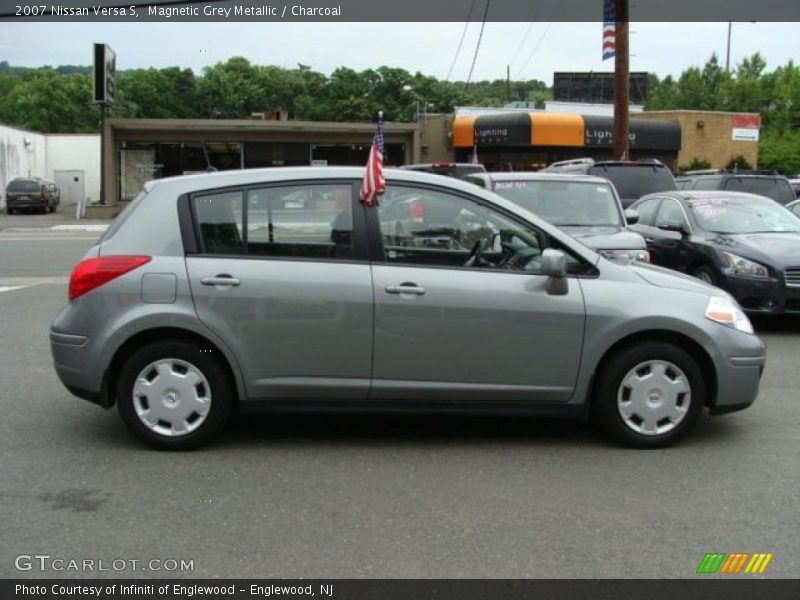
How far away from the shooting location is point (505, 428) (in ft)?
18.3

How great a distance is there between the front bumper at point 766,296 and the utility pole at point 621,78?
10786 millimetres

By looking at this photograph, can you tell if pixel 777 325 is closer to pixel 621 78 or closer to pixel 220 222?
pixel 220 222

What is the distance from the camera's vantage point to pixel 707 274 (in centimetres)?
929

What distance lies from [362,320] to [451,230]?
2.72 ft

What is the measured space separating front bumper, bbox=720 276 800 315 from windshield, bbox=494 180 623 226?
1639 mm

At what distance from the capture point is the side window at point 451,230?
5070 mm

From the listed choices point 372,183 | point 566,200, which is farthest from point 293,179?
point 566,200

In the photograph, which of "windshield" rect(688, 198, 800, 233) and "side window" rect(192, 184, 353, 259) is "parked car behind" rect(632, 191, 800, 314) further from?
"side window" rect(192, 184, 353, 259)

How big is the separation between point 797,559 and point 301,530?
2.31 meters

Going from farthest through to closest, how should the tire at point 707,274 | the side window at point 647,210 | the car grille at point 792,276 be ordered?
the side window at point 647,210
the tire at point 707,274
the car grille at point 792,276

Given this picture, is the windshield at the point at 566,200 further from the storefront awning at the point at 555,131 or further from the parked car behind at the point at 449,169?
the storefront awning at the point at 555,131

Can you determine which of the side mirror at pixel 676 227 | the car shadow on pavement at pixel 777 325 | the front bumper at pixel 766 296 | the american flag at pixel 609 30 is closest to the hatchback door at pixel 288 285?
the front bumper at pixel 766 296

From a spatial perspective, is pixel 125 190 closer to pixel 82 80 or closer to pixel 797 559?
pixel 797 559

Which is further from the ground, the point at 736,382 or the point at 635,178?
the point at 635,178
